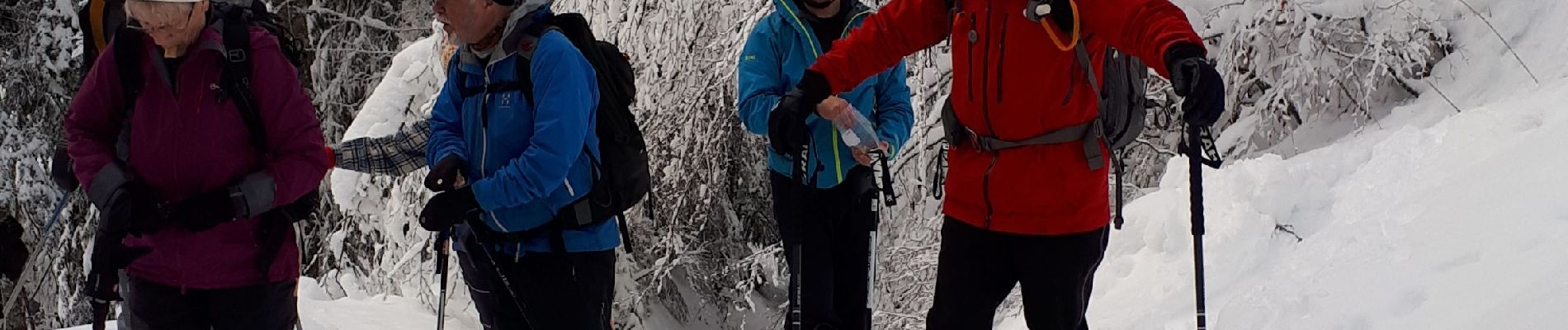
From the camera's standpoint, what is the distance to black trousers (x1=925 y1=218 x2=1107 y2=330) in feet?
9.72

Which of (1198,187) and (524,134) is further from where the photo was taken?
(524,134)

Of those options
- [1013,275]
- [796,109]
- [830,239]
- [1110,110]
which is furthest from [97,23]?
[1110,110]

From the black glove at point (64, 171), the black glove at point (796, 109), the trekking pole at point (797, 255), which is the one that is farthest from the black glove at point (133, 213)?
A: the trekking pole at point (797, 255)

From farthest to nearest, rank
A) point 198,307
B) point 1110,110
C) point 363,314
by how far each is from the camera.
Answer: point 363,314, point 198,307, point 1110,110

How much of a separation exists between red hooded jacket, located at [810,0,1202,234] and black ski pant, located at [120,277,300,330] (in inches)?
60.3

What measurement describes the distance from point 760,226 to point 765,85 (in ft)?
11.4

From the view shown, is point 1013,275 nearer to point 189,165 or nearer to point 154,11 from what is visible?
point 189,165

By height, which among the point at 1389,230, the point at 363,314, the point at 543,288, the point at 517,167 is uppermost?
the point at 517,167

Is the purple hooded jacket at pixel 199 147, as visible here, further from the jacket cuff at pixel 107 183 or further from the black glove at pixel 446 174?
the black glove at pixel 446 174

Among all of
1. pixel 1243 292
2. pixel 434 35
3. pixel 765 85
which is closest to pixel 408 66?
pixel 434 35

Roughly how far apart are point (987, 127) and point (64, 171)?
7.83ft

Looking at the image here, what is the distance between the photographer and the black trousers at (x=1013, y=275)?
9.72 ft

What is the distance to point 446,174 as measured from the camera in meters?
3.04

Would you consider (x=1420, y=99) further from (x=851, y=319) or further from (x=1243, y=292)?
(x=851, y=319)
